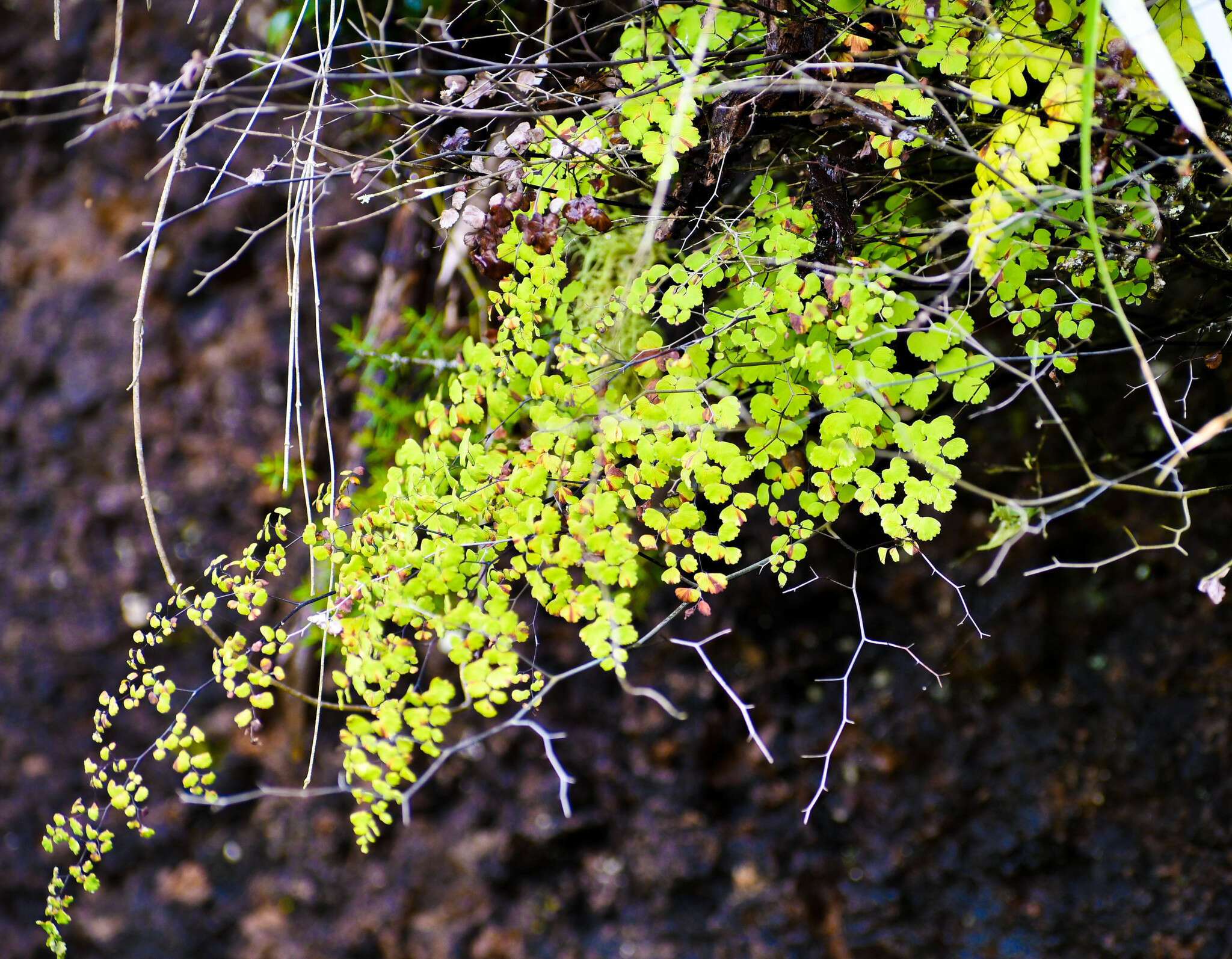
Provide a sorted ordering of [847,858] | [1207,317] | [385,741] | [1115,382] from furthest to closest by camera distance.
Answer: [847,858] → [1115,382] → [1207,317] → [385,741]

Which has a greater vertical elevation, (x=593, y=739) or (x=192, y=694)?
(x=192, y=694)

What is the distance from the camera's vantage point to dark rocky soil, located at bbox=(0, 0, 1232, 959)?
4.73 ft

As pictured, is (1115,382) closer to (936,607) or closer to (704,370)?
(936,607)

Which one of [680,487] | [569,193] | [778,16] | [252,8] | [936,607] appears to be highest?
[252,8]

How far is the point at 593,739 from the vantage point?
155 centimetres

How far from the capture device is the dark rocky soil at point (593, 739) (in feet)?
4.73

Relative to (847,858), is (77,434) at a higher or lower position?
higher

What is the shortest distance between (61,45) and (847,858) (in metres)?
2.43

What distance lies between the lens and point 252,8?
155cm

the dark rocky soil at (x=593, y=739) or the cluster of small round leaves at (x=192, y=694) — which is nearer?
the cluster of small round leaves at (x=192, y=694)

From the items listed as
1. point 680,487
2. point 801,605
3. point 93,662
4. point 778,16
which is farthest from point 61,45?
point 801,605

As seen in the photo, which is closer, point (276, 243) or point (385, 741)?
point (385, 741)

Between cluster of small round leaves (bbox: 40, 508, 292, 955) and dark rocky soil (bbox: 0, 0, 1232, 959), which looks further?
dark rocky soil (bbox: 0, 0, 1232, 959)

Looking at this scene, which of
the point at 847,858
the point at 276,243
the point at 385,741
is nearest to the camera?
the point at 385,741
